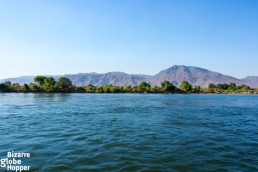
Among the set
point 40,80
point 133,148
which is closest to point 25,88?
point 40,80

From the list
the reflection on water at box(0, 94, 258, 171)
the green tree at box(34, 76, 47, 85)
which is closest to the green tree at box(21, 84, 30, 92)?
the green tree at box(34, 76, 47, 85)

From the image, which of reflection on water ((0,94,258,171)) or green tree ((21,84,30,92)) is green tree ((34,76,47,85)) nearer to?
green tree ((21,84,30,92))

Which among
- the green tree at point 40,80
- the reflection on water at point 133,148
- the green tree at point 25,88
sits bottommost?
the reflection on water at point 133,148

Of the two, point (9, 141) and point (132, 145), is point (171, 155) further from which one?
point (9, 141)

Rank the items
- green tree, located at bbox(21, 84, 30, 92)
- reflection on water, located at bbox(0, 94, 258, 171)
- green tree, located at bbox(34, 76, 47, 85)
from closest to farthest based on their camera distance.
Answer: reflection on water, located at bbox(0, 94, 258, 171), green tree, located at bbox(21, 84, 30, 92), green tree, located at bbox(34, 76, 47, 85)

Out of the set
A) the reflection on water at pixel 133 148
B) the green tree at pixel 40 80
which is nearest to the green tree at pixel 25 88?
the green tree at pixel 40 80

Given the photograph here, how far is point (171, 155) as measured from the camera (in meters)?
14.2

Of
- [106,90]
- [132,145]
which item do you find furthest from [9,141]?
[106,90]

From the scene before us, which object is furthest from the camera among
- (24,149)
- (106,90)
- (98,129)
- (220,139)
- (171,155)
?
(106,90)

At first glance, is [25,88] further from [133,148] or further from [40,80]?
[133,148]

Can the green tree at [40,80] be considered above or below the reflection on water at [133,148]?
above

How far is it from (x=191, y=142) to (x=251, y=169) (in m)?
5.89

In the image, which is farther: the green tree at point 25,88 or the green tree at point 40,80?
the green tree at point 40,80

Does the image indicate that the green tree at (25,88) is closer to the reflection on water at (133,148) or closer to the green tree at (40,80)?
the green tree at (40,80)
